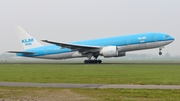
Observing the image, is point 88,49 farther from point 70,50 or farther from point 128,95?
point 128,95

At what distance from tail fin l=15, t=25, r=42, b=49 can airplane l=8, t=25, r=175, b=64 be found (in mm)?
1238

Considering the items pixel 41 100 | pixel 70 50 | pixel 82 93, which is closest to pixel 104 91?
pixel 82 93

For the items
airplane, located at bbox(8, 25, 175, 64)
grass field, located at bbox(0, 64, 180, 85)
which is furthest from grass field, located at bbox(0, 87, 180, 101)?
airplane, located at bbox(8, 25, 175, 64)

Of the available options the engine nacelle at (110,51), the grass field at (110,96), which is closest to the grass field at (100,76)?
the grass field at (110,96)

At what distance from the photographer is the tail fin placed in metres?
58.7

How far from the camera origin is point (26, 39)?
2339 inches

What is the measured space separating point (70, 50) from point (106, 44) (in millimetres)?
6879

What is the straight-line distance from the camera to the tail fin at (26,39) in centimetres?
5869

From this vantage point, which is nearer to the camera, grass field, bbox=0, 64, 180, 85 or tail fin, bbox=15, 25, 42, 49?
grass field, bbox=0, 64, 180, 85

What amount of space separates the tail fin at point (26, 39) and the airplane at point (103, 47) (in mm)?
1238

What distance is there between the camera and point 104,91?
15070 mm

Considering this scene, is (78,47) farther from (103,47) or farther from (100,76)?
(100,76)

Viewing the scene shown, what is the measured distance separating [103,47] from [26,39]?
18.0 meters

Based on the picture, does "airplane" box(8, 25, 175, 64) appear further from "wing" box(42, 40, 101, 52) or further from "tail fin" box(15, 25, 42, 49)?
"tail fin" box(15, 25, 42, 49)
